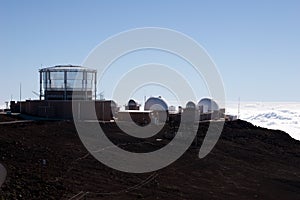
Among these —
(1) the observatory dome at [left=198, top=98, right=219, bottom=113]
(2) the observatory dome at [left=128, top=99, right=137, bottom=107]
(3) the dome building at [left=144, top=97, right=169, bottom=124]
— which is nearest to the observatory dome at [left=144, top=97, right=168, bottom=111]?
(3) the dome building at [left=144, top=97, right=169, bottom=124]

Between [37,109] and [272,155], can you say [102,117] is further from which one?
[272,155]

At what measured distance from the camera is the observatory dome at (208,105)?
2014 inches

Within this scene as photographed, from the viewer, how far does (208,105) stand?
52188mm

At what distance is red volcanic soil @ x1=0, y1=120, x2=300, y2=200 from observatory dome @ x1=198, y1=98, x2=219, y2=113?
1606 cm

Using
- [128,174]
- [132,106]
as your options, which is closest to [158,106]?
[132,106]

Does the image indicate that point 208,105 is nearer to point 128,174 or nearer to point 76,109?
point 76,109

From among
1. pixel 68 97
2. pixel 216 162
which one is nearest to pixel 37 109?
pixel 68 97

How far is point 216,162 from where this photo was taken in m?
28.1

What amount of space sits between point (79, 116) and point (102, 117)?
5.64ft

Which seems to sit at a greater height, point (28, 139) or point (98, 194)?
point (28, 139)

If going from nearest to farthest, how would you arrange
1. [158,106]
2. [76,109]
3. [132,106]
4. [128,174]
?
[128,174]
[76,109]
[132,106]
[158,106]

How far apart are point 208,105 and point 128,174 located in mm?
31524

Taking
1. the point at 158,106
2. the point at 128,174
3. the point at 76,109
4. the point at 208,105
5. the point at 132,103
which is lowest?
the point at 128,174

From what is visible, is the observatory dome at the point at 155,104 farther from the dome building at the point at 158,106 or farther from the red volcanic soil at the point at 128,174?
the red volcanic soil at the point at 128,174
